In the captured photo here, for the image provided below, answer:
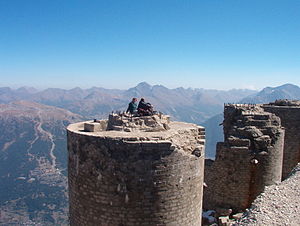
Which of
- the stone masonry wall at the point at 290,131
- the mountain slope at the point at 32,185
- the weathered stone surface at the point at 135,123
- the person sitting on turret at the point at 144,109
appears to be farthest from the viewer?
the mountain slope at the point at 32,185

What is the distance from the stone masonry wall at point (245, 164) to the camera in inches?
652

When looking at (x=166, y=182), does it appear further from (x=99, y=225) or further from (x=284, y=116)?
(x=284, y=116)

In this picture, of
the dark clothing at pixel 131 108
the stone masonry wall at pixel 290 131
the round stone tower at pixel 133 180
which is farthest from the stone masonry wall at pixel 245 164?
the round stone tower at pixel 133 180

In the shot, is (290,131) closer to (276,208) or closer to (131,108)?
(131,108)

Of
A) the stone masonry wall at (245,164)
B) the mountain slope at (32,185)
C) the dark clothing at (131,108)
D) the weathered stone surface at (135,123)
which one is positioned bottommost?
the mountain slope at (32,185)

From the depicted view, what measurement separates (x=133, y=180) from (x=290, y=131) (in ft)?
59.5

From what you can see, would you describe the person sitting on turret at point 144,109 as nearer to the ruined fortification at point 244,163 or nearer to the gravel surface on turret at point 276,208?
the gravel surface on turret at point 276,208

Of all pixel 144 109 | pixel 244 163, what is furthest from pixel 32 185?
pixel 144 109

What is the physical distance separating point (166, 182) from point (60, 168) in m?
167

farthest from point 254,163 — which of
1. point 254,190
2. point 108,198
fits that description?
point 108,198

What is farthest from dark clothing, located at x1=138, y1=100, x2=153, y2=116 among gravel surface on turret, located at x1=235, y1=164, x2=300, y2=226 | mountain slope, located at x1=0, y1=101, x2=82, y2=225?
mountain slope, located at x1=0, y1=101, x2=82, y2=225

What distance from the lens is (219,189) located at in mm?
Result: 17109

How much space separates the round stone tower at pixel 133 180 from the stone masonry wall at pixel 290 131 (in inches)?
625

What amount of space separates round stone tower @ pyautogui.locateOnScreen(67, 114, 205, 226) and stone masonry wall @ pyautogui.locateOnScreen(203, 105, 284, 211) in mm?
7317
